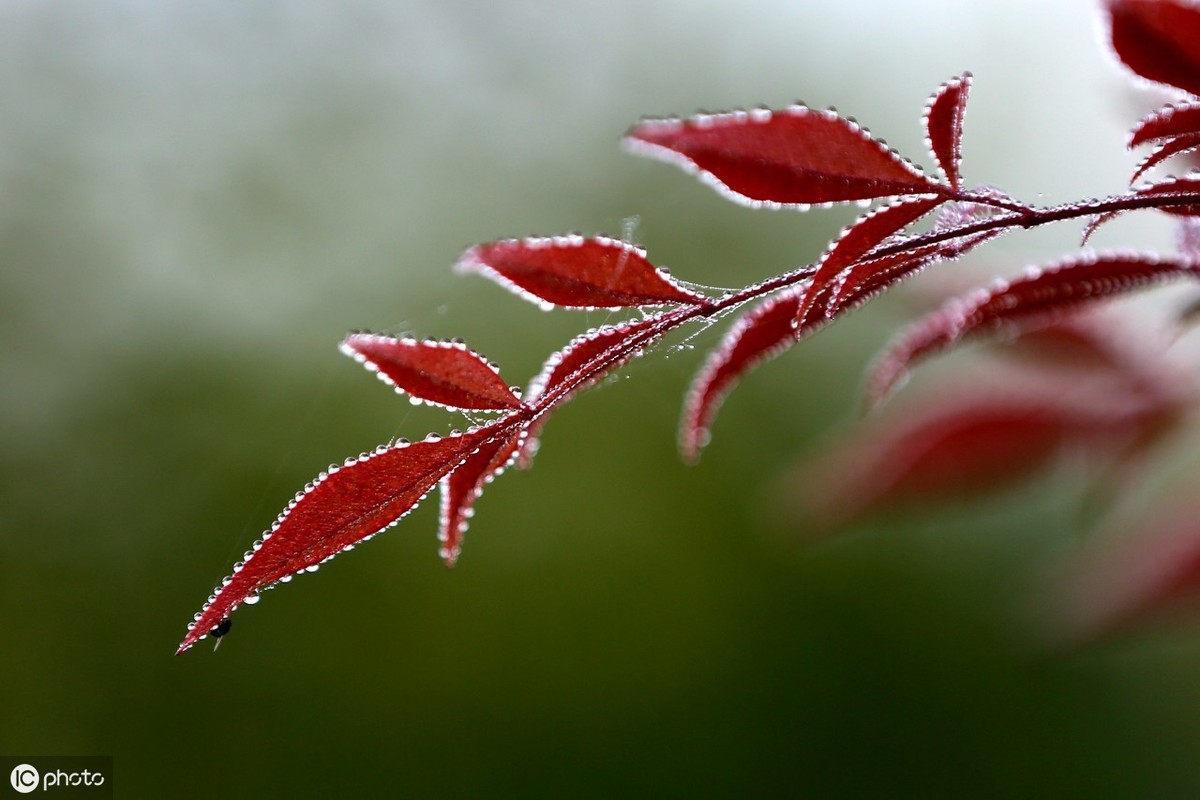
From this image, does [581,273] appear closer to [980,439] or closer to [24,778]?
[980,439]

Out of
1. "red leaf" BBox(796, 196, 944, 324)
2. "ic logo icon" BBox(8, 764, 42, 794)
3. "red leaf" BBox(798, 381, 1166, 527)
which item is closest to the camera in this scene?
"red leaf" BBox(796, 196, 944, 324)

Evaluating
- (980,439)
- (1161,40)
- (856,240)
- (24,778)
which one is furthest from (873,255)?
(24,778)

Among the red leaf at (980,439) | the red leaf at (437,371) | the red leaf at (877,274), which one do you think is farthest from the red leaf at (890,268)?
the red leaf at (980,439)

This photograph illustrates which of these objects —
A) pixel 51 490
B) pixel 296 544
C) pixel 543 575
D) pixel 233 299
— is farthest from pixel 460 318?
pixel 296 544

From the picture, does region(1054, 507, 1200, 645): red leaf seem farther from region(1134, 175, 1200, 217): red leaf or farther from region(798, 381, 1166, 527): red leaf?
region(1134, 175, 1200, 217): red leaf

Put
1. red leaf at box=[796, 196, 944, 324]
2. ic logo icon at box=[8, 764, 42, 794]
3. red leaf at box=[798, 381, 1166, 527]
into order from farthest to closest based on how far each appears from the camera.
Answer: ic logo icon at box=[8, 764, 42, 794]
red leaf at box=[798, 381, 1166, 527]
red leaf at box=[796, 196, 944, 324]

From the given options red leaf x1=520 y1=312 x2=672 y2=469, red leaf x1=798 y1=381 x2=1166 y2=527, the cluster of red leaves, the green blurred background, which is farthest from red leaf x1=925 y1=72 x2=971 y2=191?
the green blurred background

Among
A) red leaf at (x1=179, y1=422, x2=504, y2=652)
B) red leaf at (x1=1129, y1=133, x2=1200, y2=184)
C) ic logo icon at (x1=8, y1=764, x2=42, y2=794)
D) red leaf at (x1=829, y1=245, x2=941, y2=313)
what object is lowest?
red leaf at (x1=179, y1=422, x2=504, y2=652)
